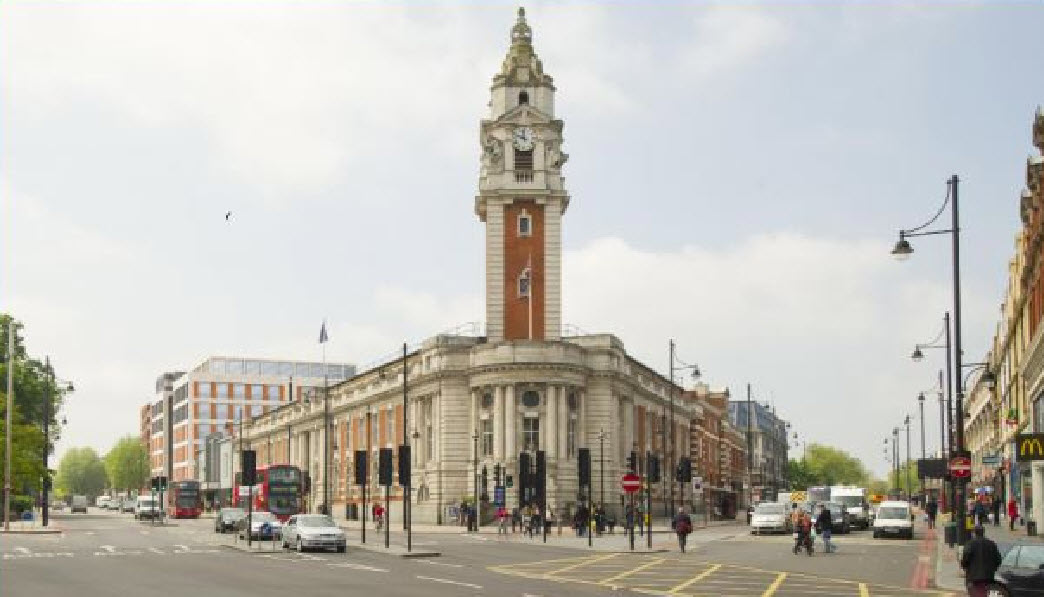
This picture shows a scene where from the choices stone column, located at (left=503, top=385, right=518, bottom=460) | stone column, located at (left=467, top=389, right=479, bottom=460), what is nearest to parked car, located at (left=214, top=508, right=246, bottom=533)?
stone column, located at (left=503, top=385, right=518, bottom=460)

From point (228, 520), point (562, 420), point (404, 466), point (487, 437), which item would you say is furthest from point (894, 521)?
point (228, 520)

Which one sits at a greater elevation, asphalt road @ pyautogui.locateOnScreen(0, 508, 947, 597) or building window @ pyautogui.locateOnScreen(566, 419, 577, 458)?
building window @ pyautogui.locateOnScreen(566, 419, 577, 458)

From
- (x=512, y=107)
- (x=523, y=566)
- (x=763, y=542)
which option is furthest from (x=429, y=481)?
(x=523, y=566)

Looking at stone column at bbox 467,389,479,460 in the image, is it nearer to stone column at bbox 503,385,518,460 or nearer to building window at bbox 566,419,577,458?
stone column at bbox 503,385,518,460

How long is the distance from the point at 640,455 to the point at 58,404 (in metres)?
53.5

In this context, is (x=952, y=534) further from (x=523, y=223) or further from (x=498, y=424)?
(x=523, y=223)

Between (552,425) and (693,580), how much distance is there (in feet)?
159

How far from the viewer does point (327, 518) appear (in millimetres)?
49156

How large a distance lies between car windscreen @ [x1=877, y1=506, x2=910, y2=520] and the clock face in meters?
37.2

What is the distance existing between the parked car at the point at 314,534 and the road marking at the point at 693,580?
583 inches

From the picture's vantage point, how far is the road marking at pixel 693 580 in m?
29.3

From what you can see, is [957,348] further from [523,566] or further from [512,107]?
[512,107]

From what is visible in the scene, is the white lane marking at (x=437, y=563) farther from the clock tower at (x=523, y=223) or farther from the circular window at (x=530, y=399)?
the clock tower at (x=523, y=223)

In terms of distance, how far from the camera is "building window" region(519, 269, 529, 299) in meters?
87.1
